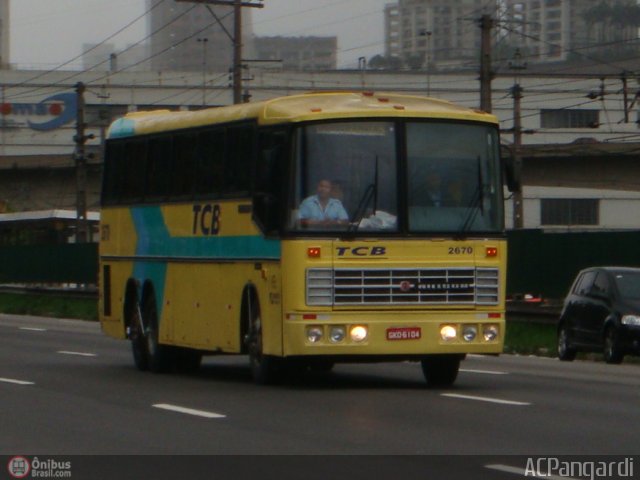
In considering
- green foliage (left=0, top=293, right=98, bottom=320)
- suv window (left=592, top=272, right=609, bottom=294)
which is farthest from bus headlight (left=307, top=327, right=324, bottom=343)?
green foliage (left=0, top=293, right=98, bottom=320)

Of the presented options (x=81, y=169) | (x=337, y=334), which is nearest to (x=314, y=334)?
(x=337, y=334)

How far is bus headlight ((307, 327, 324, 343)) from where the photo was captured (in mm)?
16984

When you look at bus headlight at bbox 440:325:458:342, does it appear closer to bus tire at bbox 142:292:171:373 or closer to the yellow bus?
the yellow bus

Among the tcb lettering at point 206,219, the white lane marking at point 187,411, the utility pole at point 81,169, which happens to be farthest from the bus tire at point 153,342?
the utility pole at point 81,169

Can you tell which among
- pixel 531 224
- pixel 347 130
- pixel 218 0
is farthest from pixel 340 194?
pixel 531 224

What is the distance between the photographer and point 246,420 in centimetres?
1426

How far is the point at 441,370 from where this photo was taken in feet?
60.6

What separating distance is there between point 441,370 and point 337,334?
6.30ft

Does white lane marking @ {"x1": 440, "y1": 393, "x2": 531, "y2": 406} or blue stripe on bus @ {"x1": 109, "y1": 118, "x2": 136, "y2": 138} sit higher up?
blue stripe on bus @ {"x1": 109, "y1": 118, "x2": 136, "y2": 138}

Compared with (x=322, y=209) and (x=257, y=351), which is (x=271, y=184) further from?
(x=257, y=351)

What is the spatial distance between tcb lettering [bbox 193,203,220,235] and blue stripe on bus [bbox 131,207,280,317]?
0.10 m

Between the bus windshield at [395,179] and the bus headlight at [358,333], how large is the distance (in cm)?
103
